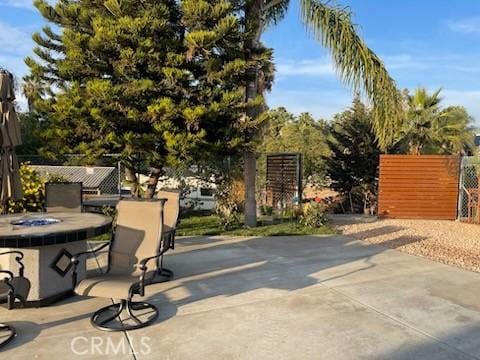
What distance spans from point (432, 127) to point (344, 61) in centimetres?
759

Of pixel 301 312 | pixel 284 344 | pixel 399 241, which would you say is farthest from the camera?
pixel 399 241

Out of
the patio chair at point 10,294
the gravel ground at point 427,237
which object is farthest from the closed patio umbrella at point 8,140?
the gravel ground at point 427,237

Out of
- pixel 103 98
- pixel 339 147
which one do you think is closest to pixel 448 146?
pixel 339 147

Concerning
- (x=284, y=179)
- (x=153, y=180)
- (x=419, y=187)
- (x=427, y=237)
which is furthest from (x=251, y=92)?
(x=419, y=187)

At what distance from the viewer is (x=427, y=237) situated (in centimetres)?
897

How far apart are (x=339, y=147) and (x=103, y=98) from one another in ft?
31.3

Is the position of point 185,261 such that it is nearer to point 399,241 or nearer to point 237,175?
point 399,241

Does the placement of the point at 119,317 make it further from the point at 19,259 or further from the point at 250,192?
the point at 250,192

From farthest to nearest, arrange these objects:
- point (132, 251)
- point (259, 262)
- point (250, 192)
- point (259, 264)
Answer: point (250, 192)
point (259, 262)
point (259, 264)
point (132, 251)

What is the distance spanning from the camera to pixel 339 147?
15625 mm

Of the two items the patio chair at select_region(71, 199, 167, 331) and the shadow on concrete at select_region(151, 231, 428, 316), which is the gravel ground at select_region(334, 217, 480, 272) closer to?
the shadow on concrete at select_region(151, 231, 428, 316)

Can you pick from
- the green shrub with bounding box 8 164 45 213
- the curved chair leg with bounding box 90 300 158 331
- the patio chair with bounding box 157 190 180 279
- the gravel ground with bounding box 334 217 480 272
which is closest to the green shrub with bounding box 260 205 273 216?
the gravel ground with bounding box 334 217 480 272

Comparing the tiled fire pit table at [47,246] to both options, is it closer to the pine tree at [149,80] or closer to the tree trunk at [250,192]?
the pine tree at [149,80]

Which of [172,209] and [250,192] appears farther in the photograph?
[250,192]
